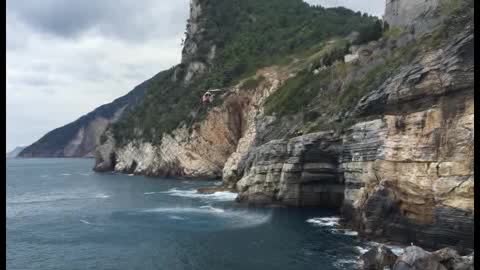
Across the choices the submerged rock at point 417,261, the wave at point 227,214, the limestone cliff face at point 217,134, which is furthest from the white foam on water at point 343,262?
the limestone cliff face at point 217,134

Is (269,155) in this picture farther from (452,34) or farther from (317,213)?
(452,34)

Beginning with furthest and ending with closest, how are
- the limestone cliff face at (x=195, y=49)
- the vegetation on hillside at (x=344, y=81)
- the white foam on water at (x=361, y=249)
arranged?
the limestone cliff face at (x=195, y=49) → the vegetation on hillside at (x=344, y=81) → the white foam on water at (x=361, y=249)

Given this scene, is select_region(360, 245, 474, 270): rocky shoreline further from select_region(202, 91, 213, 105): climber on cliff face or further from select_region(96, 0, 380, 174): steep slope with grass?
select_region(202, 91, 213, 105): climber on cliff face

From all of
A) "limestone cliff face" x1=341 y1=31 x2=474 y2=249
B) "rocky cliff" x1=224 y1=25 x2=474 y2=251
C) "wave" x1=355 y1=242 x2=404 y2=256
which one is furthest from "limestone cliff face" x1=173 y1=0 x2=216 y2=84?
"wave" x1=355 y1=242 x2=404 y2=256

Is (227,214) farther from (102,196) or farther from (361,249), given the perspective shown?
(102,196)

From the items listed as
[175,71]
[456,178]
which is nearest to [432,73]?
[456,178]

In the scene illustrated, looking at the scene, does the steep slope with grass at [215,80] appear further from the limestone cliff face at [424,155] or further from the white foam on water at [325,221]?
the limestone cliff face at [424,155]

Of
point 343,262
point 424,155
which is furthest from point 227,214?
point 424,155
